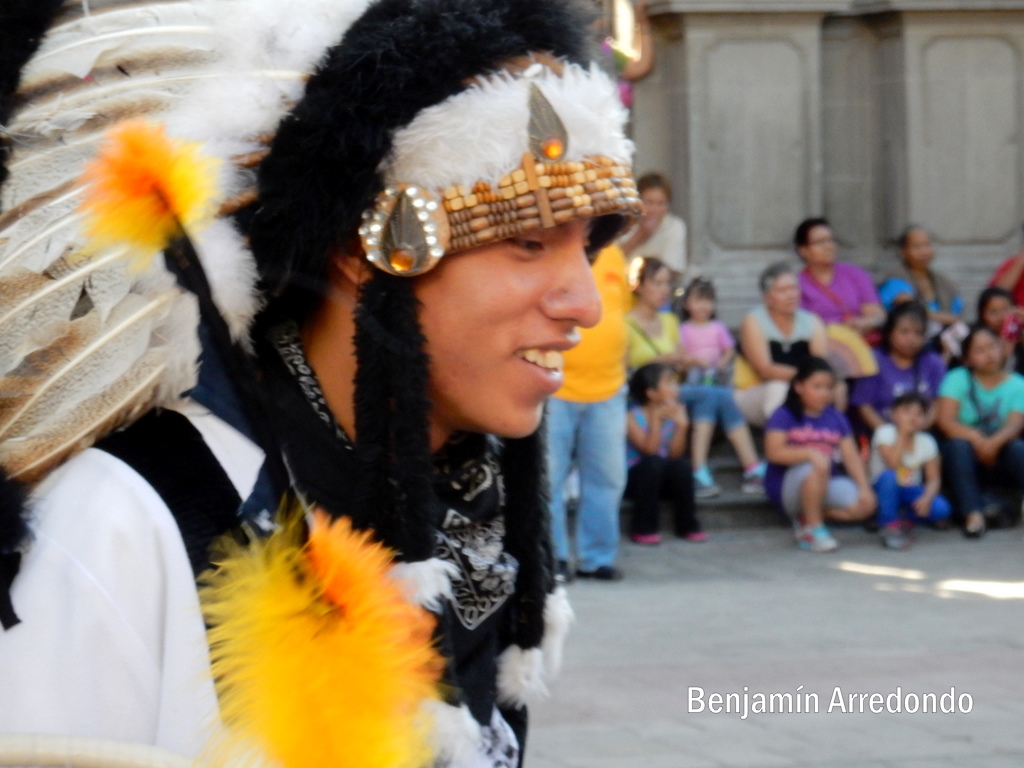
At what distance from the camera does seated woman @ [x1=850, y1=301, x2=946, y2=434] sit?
9.05 metres

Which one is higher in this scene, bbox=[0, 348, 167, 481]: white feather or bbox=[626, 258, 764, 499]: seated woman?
bbox=[0, 348, 167, 481]: white feather

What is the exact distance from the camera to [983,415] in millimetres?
9164

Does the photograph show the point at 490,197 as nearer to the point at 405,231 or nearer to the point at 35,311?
the point at 405,231

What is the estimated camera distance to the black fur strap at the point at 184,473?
164 centimetres

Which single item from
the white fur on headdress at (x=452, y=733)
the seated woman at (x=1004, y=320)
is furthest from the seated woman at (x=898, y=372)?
the white fur on headdress at (x=452, y=733)

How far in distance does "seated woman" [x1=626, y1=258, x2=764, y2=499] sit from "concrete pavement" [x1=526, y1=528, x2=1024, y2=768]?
44 centimetres

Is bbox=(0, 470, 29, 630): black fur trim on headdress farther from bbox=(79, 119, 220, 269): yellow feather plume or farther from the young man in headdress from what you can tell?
bbox=(79, 119, 220, 269): yellow feather plume

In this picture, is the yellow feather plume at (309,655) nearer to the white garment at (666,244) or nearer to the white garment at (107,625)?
the white garment at (107,625)

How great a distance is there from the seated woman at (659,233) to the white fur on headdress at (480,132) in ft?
22.9

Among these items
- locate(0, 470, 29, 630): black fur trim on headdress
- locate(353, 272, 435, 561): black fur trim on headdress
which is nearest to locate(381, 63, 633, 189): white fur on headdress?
locate(353, 272, 435, 561): black fur trim on headdress

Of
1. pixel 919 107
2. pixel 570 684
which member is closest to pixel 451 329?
pixel 570 684

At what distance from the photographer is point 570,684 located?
5.51 meters

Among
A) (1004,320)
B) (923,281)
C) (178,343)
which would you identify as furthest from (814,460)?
(178,343)

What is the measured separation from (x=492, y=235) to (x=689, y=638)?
4.60 m
